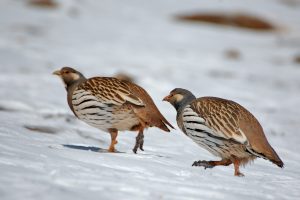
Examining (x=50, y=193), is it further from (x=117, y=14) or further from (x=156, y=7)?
(x=156, y=7)

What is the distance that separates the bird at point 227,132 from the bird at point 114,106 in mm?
544

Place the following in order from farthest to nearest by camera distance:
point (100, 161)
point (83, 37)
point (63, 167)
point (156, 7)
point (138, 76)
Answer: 1. point (156, 7)
2. point (83, 37)
3. point (138, 76)
4. point (100, 161)
5. point (63, 167)

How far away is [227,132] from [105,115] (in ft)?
5.28

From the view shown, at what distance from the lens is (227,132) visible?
684 centimetres

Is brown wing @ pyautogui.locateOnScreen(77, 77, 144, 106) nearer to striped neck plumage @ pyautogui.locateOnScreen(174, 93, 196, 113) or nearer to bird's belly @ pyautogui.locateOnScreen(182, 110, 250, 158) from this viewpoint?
striped neck plumage @ pyautogui.locateOnScreen(174, 93, 196, 113)

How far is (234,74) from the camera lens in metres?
20.6

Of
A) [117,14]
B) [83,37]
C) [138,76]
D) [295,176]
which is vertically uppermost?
[117,14]

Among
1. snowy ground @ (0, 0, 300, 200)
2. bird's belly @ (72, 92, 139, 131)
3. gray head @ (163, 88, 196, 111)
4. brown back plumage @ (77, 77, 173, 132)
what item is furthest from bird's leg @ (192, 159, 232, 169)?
bird's belly @ (72, 92, 139, 131)

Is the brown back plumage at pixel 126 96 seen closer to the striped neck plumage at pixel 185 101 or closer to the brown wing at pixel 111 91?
the brown wing at pixel 111 91

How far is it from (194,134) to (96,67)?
39.8ft

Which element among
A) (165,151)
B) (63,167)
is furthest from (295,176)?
(63,167)

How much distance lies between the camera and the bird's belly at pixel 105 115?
297 inches

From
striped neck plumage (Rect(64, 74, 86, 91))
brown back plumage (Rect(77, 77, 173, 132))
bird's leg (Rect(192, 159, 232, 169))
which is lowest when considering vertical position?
bird's leg (Rect(192, 159, 232, 169))

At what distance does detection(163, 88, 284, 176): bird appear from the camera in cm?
677
